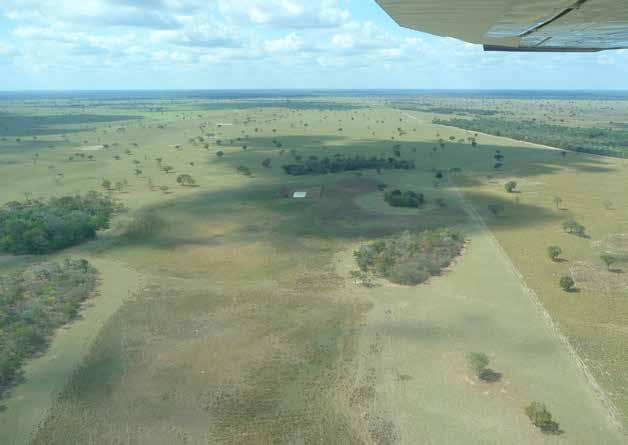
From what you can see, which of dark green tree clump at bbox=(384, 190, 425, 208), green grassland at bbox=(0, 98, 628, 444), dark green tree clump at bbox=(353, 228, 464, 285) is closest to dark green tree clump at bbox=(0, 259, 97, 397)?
green grassland at bbox=(0, 98, 628, 444)

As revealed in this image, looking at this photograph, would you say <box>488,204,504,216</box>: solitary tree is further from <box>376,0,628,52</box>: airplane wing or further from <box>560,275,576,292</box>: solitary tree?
<box>376,0,628,52</box>: airplane wing

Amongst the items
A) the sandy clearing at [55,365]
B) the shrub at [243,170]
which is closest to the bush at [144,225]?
the sandy clearing at [55,365]

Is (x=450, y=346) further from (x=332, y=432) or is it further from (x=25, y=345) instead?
(x=25, y=345)

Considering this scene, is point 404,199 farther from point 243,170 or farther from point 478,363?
point 478,363

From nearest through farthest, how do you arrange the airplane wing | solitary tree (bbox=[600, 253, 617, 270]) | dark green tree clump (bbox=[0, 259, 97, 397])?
the airplane wing → dark green tree clump (bbox=[0, 259, 97, 397]) → solitary tree (bbox=[600, 253, 617, 270])

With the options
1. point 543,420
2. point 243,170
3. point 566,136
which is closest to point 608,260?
point 543,420

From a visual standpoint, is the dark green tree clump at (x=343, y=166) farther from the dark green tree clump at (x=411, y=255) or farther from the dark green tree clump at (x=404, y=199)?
the dark green tree clump at (x=411, y=255)
